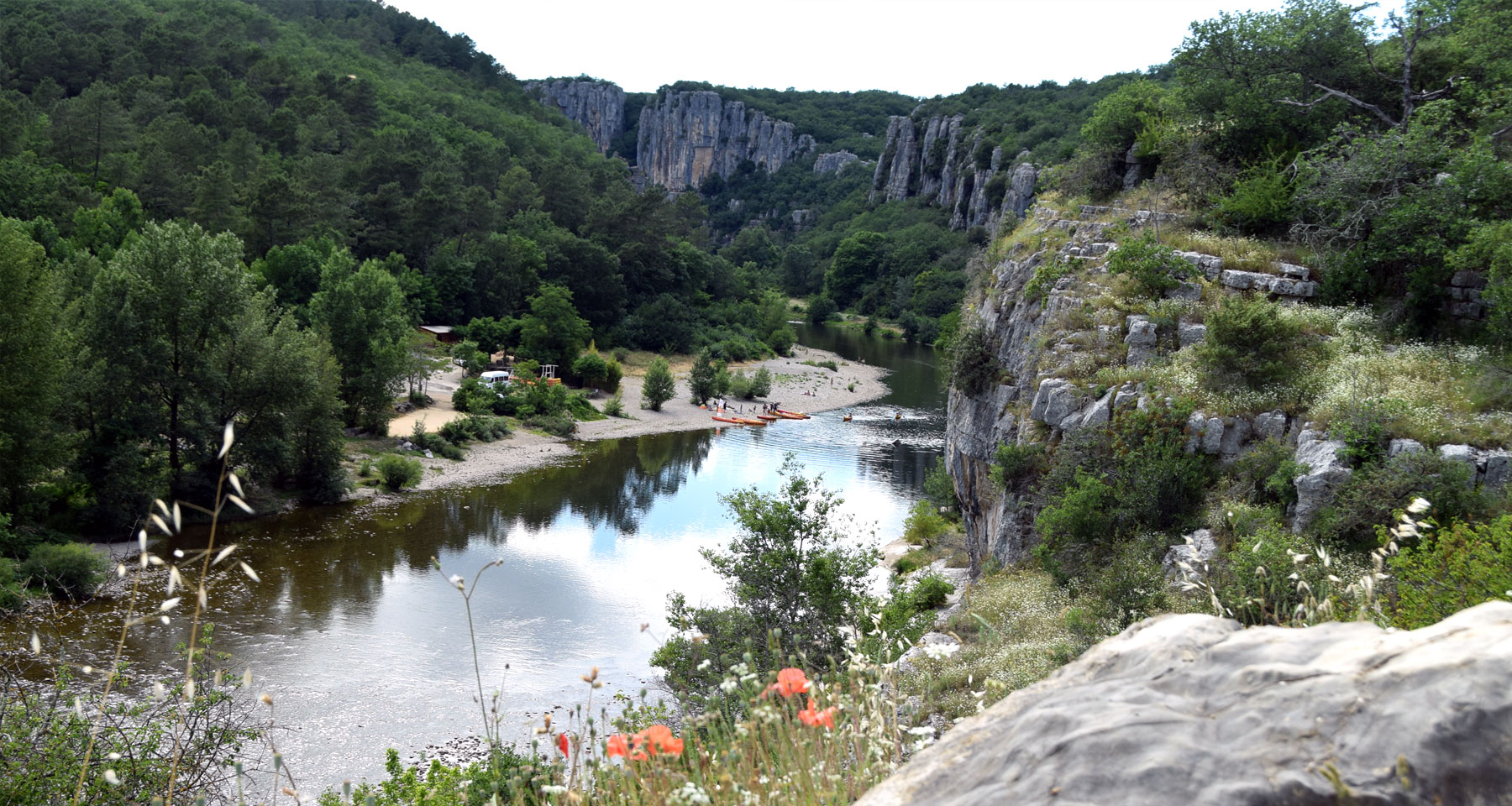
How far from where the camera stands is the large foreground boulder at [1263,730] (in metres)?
2.19

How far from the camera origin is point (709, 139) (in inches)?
7362

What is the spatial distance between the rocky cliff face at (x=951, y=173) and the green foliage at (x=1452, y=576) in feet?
274

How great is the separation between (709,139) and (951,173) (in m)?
80.2

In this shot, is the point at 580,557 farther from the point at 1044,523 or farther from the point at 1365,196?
the point at 1365,196

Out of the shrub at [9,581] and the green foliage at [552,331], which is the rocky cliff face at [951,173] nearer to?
the green foliage at [552,331]

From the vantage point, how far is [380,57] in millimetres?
112875

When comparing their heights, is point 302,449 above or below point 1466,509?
below

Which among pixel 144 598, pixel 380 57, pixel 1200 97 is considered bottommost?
pixel 144 598

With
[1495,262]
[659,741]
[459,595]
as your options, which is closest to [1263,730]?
[659,741]

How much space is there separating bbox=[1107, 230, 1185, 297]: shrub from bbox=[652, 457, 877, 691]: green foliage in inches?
286

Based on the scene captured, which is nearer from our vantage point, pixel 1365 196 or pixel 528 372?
pixel 1365 196

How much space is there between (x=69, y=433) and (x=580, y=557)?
544 inches

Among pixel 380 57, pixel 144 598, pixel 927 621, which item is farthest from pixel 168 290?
pixel 380 57

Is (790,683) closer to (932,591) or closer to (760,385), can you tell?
(932,591)
